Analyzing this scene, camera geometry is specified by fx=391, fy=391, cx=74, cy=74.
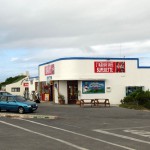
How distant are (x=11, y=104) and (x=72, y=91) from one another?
41.4ft

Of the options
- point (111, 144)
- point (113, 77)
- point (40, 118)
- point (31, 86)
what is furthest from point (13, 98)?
point (31, 86)

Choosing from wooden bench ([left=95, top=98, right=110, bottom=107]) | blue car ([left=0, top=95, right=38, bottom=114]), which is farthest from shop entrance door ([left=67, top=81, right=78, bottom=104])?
blue car ([left=0, top=95, right=38, bottom=114])

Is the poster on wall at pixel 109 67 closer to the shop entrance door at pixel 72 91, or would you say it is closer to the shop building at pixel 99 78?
the shop building at pixel 99 78

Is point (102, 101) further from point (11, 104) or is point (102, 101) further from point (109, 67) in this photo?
point (11, 104)

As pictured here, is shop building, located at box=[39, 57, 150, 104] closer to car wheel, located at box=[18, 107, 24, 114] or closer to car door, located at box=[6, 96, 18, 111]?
car door, located at box=[6, 96, 18, 111]

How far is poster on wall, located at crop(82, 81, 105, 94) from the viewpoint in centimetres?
4231

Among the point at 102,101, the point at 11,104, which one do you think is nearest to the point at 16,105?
the point at 11,104

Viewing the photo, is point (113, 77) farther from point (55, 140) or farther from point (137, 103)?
point (55, 140)

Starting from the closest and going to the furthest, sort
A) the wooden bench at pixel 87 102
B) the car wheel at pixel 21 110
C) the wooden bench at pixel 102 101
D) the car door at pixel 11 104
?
the car wheel at pixel 21 110
the car door at pixel 11 104
the wooden bench at pixel 87 102
the wooden bench at pixel 102 101

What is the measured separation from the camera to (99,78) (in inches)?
1676

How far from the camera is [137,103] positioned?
129 feet

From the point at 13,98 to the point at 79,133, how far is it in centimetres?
1542

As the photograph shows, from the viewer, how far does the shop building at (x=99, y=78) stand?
42281 millimetres

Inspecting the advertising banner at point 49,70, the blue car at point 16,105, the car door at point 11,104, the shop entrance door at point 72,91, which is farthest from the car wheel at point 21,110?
the advertising banner at point 49,70
